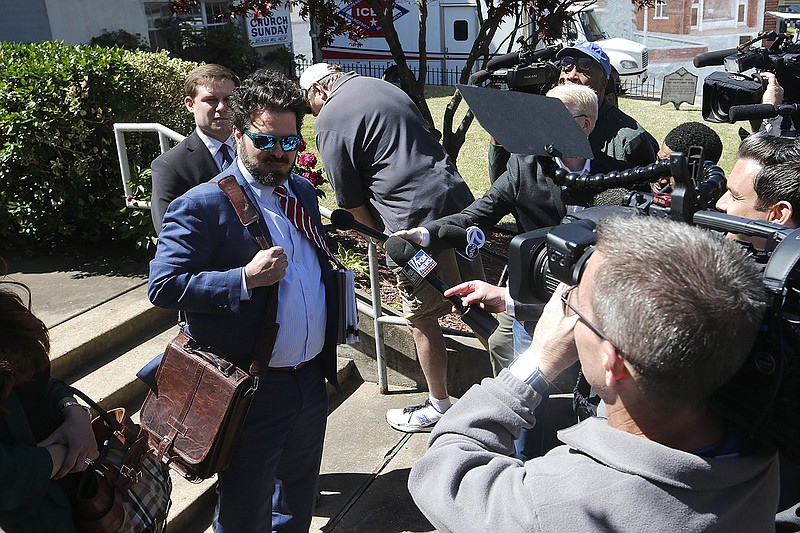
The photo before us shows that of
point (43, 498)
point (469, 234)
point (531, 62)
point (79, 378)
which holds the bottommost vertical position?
point (79, 378)

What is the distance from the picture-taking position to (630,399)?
1.46 m

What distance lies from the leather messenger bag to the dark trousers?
0.37 ft

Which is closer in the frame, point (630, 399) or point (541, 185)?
point (630, 399)

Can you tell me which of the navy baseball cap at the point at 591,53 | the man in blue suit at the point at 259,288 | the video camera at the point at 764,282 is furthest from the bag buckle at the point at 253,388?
the navy baseball cap at the point at 591,53

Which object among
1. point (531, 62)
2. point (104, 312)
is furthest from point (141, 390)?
point (531, 62)

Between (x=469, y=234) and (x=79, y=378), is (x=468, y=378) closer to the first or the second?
(x=469, y=234)

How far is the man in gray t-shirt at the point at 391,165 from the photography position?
13.4ft

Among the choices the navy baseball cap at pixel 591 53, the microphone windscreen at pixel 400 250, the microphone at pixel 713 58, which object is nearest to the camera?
the microphone windscreen at pixel 400 250

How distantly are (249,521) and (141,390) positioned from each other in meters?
1.84

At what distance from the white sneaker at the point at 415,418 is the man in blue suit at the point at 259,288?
4.77ft

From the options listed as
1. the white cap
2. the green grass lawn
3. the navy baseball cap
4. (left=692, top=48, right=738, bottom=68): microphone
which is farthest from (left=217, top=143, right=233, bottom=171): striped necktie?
the green grass lawn

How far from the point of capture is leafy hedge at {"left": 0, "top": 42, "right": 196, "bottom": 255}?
5.40m

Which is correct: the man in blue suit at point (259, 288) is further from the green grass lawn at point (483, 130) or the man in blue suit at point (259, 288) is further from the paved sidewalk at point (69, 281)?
the green grass lawn at point (483, 130)

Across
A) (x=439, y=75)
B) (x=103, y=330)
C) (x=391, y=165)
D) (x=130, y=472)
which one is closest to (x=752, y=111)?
(x=391, y=165)
